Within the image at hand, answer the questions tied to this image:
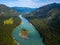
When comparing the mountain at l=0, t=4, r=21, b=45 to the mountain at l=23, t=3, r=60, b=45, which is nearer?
the mountain at l=0, t=4, r=21, b=45

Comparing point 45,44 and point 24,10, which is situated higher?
point 45,44

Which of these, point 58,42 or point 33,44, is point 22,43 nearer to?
point 33,44

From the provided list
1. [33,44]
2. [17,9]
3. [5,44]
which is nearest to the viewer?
[5,44]

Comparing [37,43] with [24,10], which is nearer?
[37,43]

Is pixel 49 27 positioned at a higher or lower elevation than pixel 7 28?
lower

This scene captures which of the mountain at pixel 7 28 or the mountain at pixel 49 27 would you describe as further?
the mountain at pixel 49 27

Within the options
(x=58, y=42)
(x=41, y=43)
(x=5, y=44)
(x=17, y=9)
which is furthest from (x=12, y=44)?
(x=17, y=9)

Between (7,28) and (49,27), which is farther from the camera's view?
(49,27)

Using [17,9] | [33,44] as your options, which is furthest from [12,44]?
[17,9]

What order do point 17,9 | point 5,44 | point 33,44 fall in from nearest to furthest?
point 5,44 < point 33,44 < point 17,9
